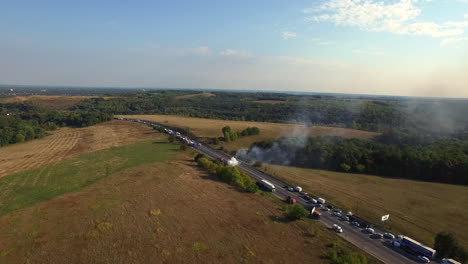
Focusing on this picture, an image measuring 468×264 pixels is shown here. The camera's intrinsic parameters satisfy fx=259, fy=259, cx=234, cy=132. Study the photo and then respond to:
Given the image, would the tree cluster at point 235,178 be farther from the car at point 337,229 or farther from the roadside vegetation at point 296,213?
the car at point 337,229

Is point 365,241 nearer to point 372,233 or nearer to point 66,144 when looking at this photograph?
point 372,233

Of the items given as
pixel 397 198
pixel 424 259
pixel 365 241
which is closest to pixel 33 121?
pixel 365 241

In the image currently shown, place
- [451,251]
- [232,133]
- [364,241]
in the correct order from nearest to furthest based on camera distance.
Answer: [451,251] < [364,241] < [232,133]

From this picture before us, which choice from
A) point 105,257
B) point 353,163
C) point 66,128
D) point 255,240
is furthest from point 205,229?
point 66,128

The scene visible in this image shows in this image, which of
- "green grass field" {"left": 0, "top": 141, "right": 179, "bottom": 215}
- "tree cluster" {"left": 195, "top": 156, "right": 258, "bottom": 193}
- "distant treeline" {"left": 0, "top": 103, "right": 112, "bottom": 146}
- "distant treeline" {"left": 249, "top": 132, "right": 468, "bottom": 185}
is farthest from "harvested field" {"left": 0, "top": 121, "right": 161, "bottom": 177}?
"distant treeline" {"left": 249, "top": 132, "right": 468, "bottom": 185}

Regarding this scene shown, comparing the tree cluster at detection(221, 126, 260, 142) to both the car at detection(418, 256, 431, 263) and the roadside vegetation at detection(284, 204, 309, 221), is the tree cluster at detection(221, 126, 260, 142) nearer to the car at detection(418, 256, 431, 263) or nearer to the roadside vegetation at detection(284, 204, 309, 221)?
the roadside vegetation at detection(284, 204, 309, 221)

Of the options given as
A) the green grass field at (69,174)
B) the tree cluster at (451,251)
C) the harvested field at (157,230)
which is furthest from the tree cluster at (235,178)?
the tree cluster at (451,251)
